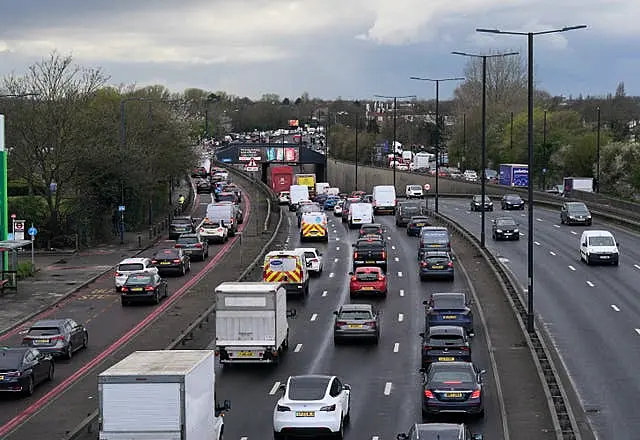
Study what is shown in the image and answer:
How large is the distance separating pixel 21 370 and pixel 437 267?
85.8 feet

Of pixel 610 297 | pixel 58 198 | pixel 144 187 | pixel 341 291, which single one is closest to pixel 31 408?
pixel 341 291

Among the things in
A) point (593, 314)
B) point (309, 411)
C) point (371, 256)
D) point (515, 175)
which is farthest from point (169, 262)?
point (515, 175)

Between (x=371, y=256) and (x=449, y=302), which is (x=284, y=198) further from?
(x=449, y=302)

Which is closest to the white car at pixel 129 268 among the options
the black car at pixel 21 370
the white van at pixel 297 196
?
the black car at pixel 21 370

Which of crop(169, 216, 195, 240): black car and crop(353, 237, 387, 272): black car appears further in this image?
crop(169, 216, 195, 240): black car

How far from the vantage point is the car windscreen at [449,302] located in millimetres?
37306

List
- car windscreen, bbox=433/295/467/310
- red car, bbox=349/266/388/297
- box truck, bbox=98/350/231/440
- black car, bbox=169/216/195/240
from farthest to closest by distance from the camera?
1. black car, bbox=169/216/195/240
2. red car, bbox=349/266/388/297
3. car windscreen, bbox=433/295/467/310
4. box truck, bbox=98/350/231/440

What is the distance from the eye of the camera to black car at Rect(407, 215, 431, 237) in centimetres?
7325

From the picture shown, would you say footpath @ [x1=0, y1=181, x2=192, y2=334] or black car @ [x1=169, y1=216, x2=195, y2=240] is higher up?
black car @ [x1=169, y1=216, x2=195, y2=240]

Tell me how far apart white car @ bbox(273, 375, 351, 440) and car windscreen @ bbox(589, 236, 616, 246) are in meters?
35.5

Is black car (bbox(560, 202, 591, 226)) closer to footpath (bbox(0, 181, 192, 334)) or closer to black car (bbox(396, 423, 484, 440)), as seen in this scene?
footpath (bbox(0, 181, 192, 334))

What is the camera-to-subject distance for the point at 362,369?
32.3 meters

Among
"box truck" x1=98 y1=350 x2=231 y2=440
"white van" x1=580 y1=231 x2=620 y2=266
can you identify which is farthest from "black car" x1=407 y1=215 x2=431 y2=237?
"box truck" x1=98 y1=350 x2=231 y2=440

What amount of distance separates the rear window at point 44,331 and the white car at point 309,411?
13260 millimetres
